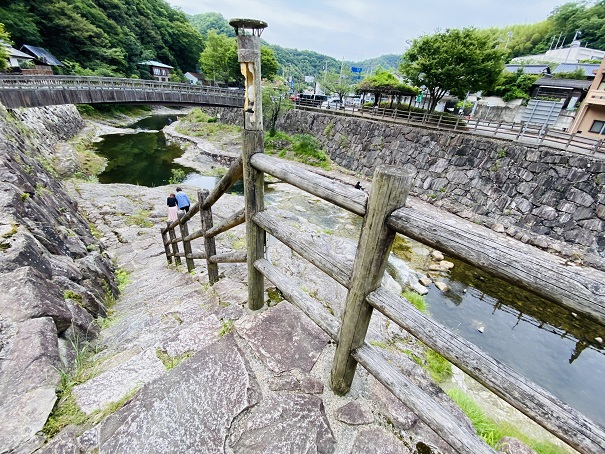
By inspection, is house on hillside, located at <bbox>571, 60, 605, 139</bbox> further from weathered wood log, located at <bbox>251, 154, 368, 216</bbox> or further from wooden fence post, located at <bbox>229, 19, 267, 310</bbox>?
weathered wood log, located at <bbox>251, 154, 368, 216</bbox>

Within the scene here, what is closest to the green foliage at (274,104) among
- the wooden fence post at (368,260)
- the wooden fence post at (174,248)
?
the wooden fence post at (174,248)

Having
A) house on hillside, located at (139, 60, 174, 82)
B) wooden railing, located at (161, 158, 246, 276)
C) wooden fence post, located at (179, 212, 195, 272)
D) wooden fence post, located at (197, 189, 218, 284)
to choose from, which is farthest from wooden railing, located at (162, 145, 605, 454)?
house on hillside, located at (139, 60, 174, 82)

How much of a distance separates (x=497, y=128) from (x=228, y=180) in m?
15.8

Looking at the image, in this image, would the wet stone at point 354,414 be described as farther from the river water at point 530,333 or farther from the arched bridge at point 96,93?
the arched bridge at point 96,93

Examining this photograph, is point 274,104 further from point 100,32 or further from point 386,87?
point 100,32

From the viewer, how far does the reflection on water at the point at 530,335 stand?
19.0 feet

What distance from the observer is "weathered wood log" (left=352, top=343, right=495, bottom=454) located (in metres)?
1.22

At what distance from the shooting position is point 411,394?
140cm

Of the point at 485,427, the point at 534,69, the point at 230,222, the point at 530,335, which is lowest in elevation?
the point at 530,335

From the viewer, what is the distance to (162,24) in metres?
44.8

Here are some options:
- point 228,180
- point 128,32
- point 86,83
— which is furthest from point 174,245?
point 128,32

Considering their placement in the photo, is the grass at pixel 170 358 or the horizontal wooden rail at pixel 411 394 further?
the grass at pixel 170 358

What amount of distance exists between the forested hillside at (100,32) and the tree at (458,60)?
29.5m

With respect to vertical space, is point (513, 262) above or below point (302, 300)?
above
